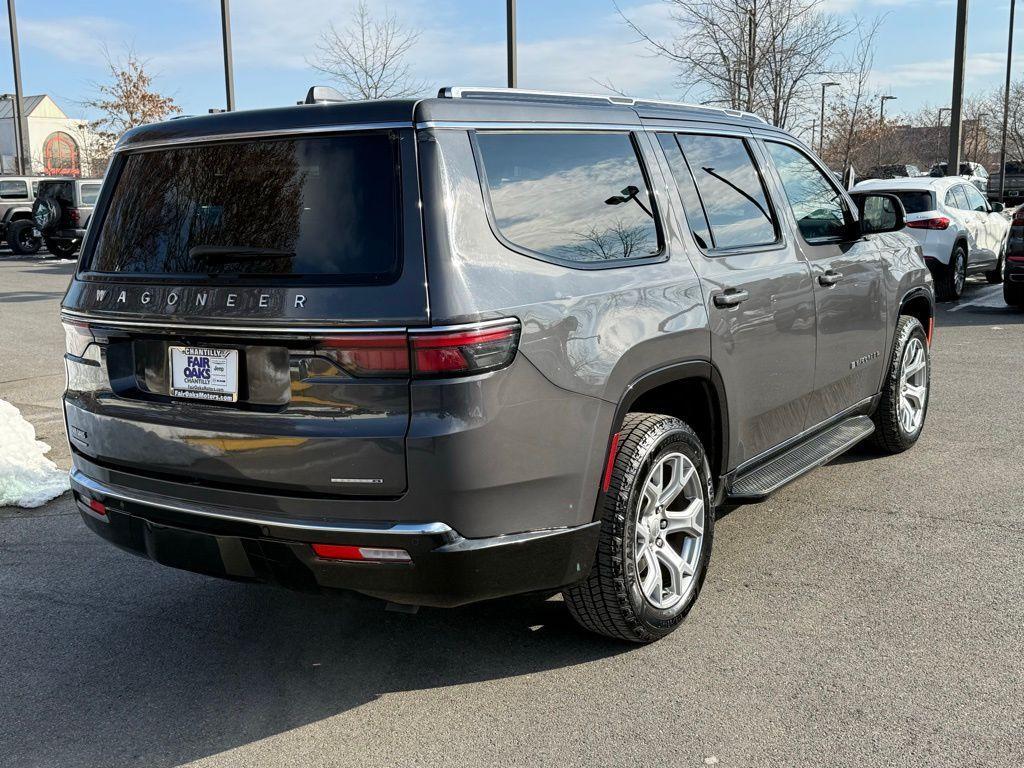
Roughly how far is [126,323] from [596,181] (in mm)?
1652

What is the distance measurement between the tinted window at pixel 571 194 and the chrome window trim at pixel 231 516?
3.00ft

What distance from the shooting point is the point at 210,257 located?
3244 mm

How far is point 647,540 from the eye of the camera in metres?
3.71

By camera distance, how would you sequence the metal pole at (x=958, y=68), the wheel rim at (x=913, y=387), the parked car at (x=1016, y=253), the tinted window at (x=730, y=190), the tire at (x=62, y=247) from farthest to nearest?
the tire at (x=62, y=247) < the metal pole at (x=958, y=68) < the parked car at (x=1016, y=253) < the wheel rim at (x=913, y=387) < the tinted window at (x=730, y=190)

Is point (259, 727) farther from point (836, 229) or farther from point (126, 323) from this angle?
point (836, 229)

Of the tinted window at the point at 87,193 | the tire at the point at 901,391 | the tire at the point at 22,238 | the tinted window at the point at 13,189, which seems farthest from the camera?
the tinted window at the point at 13,189

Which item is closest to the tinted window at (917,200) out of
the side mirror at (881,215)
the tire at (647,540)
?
the side mirror at (881,215)

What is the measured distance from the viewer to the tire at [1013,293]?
12.7m

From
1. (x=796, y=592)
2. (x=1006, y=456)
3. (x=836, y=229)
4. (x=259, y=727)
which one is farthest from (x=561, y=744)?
(x=1006, y=456)

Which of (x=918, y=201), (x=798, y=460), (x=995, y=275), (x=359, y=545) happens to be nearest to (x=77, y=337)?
(x=359, y=545)

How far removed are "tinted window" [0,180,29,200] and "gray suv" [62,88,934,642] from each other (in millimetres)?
28354

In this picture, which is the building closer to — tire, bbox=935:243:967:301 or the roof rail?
tire, bbox=935:243:967:301

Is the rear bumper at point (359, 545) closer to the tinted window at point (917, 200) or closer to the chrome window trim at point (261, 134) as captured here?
the chrome window trim at point (261, 134)

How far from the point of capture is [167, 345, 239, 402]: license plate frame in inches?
124
